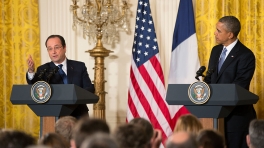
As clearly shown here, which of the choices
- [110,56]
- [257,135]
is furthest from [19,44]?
[257,135]

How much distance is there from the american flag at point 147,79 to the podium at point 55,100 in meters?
2.56

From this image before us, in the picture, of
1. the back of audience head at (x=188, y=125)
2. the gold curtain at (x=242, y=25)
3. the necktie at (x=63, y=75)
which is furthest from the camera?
the gold curtain at (x=242, y=25)

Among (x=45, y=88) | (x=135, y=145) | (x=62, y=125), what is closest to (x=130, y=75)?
(x=45, y=88)

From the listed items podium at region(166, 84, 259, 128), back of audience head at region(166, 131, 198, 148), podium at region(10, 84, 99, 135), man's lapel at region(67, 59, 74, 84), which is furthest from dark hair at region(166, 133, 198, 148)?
man's lapel at region(67, 59, 74, 84)

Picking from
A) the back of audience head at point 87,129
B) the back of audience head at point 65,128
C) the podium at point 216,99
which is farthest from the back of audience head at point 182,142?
the podium at point 216,99

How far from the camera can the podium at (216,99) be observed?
5.38m

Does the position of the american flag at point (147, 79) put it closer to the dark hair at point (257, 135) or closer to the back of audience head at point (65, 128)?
the back of audience head at point (65, 128)

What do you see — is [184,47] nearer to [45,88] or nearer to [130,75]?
[130,75]

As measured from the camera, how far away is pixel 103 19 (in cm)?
810

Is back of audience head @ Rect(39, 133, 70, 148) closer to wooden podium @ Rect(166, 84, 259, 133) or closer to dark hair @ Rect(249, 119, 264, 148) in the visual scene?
dark hair @ Rect(249, 119, 264, 148)

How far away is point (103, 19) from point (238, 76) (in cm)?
271

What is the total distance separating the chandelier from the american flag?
1.07 feet

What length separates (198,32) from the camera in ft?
27.4

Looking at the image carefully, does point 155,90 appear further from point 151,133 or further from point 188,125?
point 151,133
